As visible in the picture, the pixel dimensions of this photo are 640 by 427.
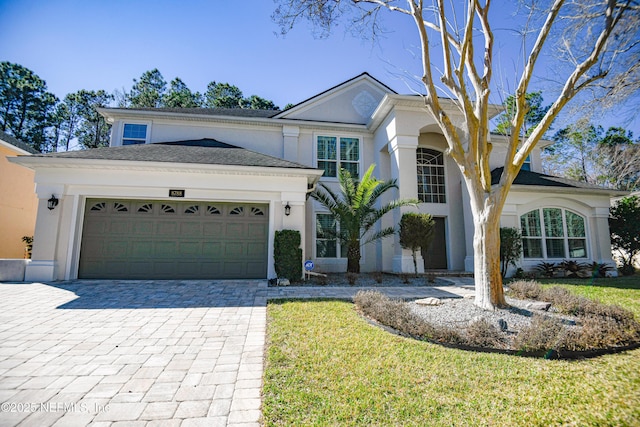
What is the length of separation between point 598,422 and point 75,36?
1276 cm

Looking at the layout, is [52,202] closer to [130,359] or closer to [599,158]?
[130,359]

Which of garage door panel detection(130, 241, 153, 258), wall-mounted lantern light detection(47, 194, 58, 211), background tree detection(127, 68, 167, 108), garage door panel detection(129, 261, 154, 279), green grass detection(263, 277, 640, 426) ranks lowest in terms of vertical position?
green grass detection(263, 277, 640, 426)

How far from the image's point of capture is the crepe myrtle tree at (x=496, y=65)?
5.60 metres

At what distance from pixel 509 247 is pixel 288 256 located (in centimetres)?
820

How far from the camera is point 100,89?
27.9m

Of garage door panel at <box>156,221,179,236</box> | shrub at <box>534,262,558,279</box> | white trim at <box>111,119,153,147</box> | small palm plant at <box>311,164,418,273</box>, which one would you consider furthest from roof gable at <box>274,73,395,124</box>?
shrub at <box>534,262,558,279</box>

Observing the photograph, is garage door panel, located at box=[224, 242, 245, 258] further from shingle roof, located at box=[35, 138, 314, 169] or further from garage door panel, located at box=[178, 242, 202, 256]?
shingle roof, located at box=[35, 138, 314, 169]

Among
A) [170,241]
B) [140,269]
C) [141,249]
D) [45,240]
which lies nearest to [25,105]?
[45,240]

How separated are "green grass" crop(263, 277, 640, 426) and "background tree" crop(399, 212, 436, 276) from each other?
22.4 ft

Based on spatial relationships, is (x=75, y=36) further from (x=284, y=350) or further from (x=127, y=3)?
(x=284, y=350)

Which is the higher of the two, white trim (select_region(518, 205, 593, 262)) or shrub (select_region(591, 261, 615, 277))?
white trim (select_region(518, 205, 593, 262))

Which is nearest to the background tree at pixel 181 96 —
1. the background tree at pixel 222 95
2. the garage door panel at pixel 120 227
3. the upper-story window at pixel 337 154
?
the background tree at pixel 222 95

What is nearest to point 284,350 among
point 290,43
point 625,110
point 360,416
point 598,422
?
point 360,416

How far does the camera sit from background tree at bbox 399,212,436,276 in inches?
420
